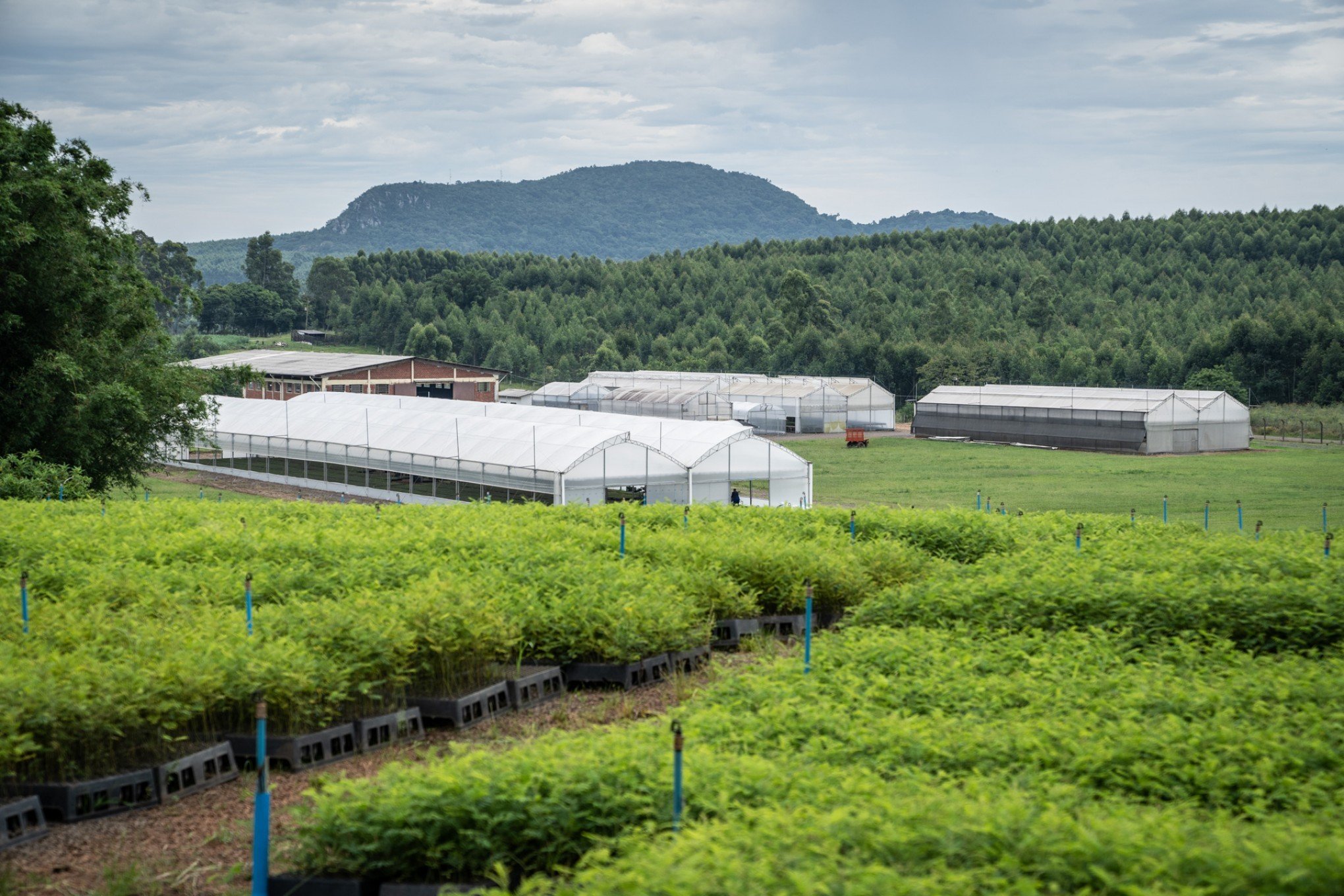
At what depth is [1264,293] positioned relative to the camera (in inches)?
4560

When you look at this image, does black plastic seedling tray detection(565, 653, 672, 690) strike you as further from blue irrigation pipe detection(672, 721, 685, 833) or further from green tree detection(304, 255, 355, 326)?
green tree detection(304, 255, 355, 326)

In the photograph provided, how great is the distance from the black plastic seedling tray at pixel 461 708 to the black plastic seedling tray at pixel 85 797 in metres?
2.94

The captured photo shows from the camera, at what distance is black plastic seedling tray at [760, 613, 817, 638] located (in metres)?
16.3

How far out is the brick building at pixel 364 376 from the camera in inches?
3095

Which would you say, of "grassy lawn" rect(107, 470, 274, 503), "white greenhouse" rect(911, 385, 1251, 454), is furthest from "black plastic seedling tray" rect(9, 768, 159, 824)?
"white greenhouse" rect(911, 385, 1251, 454)

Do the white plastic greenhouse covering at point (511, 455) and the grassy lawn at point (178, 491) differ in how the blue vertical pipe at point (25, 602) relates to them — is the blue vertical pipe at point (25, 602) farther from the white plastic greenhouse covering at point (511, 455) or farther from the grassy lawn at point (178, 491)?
the grassy lawn at point (178, 491)

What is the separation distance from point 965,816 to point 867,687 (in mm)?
4083

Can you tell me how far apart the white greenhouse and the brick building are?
108 feet

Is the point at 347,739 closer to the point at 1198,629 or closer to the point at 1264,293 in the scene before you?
the point at 1198,629

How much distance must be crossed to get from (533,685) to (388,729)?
1870mm

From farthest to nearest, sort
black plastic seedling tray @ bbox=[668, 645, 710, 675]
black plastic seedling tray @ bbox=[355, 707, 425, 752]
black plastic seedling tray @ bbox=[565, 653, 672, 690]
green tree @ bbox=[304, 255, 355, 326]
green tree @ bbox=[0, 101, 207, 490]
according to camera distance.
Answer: green tree @ bbox=[304, 255, 355, 326], green tree @ bbox=[0, 101, 207, 490], black plastic seedling tray @ bbox=[668, 645, 710, 675], black plastic seedling tray @ bbox=[565, 653, 672, 690], black plastic seedling tray @ bbox=[355, 707, 425, 752]

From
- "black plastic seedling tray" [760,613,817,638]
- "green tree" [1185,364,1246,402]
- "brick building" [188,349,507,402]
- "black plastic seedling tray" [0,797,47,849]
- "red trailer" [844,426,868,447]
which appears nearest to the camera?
"black plastic seedling tray" [0,797,47,849]

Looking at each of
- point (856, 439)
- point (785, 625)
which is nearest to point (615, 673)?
point (785, 625)

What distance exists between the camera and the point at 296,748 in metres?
11.0
